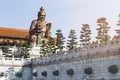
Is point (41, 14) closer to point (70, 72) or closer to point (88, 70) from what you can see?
point (70, 72)

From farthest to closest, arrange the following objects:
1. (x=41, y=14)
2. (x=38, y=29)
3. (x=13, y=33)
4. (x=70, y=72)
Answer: (x=13, y=33), (x=41, y=14), (x=38, y=29), (x=70, y=72)

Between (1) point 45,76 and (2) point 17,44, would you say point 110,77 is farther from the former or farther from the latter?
(2) point 17,44

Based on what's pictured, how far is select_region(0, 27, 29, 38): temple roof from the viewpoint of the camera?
8945cm

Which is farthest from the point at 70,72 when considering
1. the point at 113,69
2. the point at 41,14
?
the point at 41,14

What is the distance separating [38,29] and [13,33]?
28.6 ft

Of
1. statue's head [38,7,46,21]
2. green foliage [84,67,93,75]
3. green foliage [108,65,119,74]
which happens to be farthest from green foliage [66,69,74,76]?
statue's head [38,7,46,21]

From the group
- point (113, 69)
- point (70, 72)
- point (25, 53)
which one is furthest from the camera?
point (25, 53)

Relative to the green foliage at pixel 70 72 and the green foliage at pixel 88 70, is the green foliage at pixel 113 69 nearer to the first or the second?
the green foliage at pixel 88 70

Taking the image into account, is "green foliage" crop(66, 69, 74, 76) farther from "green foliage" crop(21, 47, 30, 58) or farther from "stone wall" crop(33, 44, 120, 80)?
"green foliage" crop(21, 47, 30, 58)

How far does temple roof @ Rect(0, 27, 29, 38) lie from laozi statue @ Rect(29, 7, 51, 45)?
4425mm

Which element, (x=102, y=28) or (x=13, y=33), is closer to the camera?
(x=102, y=28)

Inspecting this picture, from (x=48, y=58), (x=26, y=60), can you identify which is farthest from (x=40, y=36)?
(x=48, y=58)

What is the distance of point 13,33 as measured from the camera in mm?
91500

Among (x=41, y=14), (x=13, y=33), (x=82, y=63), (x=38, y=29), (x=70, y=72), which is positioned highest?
(x=41, y=14)
